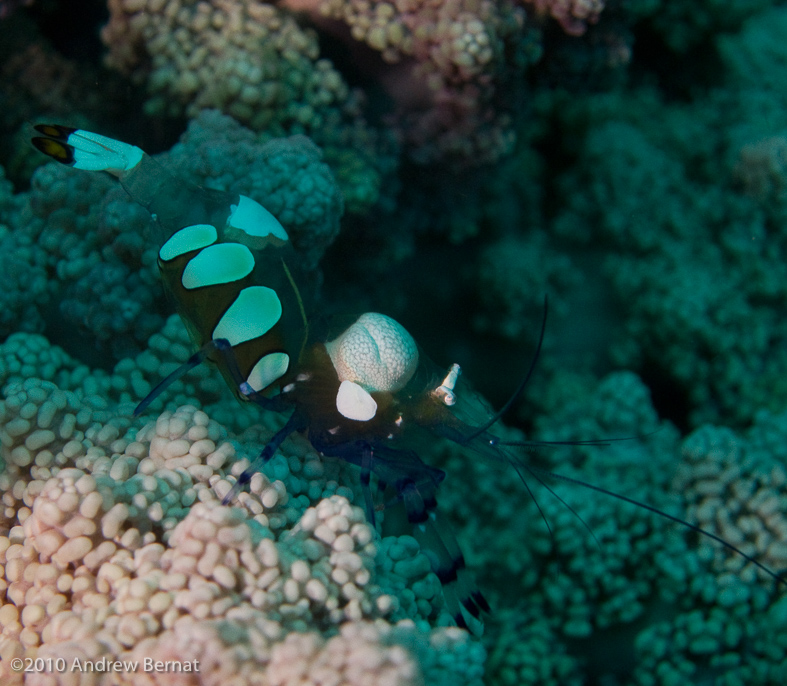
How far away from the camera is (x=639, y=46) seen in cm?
473

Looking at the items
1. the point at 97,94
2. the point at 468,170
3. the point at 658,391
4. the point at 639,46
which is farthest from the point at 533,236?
the point at 97,94

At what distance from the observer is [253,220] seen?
2307 mm

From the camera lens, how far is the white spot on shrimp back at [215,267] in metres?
2.17

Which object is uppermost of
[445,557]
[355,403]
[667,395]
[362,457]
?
[355,403]

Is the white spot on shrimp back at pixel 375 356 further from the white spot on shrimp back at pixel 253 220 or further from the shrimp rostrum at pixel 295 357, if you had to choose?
the white spot on shrimp back at pixel 253 220

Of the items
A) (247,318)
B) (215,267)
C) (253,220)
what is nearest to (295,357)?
(247,318)

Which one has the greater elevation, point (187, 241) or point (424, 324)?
point (187, 241)

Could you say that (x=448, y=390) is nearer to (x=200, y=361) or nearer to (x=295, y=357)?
(x=295, y=357)

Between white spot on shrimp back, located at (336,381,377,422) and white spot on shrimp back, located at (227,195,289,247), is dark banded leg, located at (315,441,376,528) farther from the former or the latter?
white spot on shrimp back, located at (227,195,289,247)

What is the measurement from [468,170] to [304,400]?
1.87 m

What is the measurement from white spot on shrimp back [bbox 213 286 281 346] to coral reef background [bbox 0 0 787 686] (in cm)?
31

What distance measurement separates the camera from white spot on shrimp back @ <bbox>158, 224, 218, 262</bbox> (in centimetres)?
222

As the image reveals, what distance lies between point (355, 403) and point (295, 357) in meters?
0.33

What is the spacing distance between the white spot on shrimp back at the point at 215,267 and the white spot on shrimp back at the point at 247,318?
0.25ft
